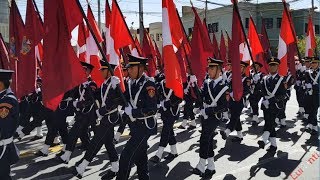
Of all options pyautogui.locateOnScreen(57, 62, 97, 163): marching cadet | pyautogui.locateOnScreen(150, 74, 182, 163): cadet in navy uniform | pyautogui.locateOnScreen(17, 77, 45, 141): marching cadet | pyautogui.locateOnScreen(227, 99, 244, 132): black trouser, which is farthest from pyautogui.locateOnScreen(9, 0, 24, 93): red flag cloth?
pyautogui.locateOnScreen(227, 99, 244, 132): black trouser

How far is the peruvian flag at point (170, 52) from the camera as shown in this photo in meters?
5.73

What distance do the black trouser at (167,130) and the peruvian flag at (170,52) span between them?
1.59 m

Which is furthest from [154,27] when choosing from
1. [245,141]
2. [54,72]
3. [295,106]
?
[54,72]

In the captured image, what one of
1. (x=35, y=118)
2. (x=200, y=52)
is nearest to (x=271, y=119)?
(x=200, y=52)

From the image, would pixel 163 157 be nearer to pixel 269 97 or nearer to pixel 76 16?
pixel 269 97

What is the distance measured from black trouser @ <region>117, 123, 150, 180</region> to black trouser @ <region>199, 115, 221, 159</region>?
4.59 ft

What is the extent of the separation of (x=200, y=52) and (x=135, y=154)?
3353 millimetres

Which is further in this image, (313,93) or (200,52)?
(313,93)

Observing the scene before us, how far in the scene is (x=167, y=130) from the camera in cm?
747

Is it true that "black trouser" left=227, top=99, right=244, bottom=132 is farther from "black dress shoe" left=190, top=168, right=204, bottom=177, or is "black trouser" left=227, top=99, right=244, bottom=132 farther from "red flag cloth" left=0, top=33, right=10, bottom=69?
"red flag cloth" left=0, top=33, right=10, bottom=69

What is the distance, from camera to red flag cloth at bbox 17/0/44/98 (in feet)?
20.6

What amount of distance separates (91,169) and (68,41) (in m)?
2.81

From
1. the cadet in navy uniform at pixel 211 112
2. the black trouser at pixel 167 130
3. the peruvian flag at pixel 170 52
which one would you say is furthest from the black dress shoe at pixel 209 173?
the peruvian flag at pixel 170 52

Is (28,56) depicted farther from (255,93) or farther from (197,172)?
(255,93)
